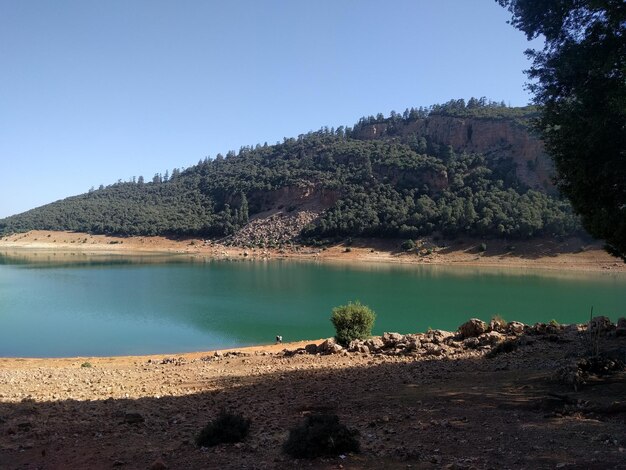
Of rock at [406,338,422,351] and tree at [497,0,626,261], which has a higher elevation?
tree at [497,0,626,261]

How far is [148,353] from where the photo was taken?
81.7 feet

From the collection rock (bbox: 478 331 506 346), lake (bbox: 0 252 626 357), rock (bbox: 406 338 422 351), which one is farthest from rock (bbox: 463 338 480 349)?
lake (bbox: 0 252 626 357)

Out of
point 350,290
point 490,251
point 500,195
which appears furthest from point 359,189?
point 350,290

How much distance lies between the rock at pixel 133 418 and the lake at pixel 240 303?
17529 millimetres

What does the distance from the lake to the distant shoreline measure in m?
8.39

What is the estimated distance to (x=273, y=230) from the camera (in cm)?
11831

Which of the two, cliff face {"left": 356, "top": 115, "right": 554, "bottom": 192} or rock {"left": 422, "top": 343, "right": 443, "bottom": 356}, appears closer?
rock {"left": 422, "top": 343, "right": 443, "bottom": 356}

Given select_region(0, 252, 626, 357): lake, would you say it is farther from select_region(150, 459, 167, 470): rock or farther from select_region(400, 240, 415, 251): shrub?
select_region(400, 240, 415, 251): shrub

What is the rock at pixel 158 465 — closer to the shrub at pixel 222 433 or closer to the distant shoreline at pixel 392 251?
the shrub at pixel 222 433

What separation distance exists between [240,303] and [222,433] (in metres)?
34.1

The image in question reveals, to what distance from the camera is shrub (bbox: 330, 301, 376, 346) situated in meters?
18.9

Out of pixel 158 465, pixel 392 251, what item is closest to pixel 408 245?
pixel 392 251

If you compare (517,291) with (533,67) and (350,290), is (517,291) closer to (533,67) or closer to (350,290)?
(350,290)

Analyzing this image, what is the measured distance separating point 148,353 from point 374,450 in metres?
21.1
